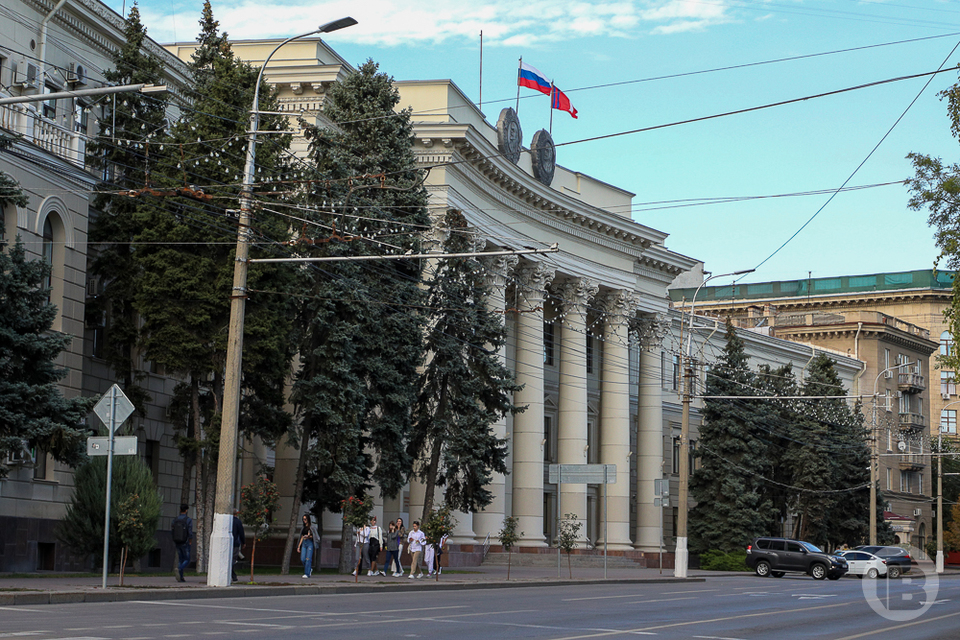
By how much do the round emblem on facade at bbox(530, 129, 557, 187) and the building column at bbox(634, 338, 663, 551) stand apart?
1166cm

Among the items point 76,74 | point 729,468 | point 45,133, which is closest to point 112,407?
point 45,133

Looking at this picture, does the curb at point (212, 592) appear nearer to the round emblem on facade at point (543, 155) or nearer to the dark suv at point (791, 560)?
the dark suv at point (791, 560)

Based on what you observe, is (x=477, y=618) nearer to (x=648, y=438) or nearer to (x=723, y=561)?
(x=648, y=438)

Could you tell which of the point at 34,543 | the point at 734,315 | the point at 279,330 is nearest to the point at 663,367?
the point at 734,315

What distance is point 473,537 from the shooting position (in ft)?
150

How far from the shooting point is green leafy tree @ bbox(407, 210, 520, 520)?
38.6 m

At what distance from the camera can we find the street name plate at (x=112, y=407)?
22.4 meters

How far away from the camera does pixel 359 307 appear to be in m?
33.6

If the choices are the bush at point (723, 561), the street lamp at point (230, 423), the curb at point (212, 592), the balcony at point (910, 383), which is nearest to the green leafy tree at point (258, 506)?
the curb at point (212, 592)

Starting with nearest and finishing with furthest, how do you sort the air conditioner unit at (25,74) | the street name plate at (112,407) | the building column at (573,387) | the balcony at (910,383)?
1. the street name plate at (112,407)
2. the air conditioner unit at (25,74)
3. the building column at (573,387)
4. the balcony at (910,383)

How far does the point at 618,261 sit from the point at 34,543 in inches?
1342

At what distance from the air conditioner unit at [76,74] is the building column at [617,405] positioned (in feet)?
98.7

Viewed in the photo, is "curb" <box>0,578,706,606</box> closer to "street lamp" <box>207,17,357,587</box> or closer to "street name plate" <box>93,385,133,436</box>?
"street lamp" <box>207,17,357,587</box>

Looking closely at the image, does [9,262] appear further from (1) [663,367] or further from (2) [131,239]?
(1) [663,367]
